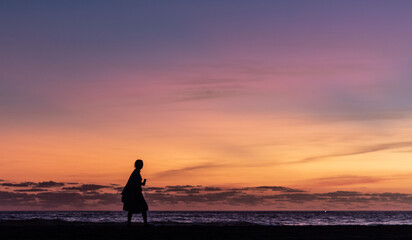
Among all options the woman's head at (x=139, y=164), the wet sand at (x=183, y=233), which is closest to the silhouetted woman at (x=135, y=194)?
the woman's head at (x=139, y=164)

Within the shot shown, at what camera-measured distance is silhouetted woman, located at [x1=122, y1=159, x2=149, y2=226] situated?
16391 mm

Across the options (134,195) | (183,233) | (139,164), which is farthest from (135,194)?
(183,233)

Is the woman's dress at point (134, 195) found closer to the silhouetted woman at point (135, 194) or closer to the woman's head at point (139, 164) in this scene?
the silhouetted woman at point (135, 194)

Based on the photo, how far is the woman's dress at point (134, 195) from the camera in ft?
53.8

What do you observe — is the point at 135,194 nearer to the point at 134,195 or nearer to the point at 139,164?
the point at 134,195

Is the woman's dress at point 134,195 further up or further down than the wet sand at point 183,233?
further up

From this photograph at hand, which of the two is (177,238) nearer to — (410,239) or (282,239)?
(282,239)

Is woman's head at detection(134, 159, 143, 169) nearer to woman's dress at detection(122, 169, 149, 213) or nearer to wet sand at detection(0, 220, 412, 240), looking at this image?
woman's dress at detection(122, 169, 149, 213)

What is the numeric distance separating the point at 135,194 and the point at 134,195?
5 centimetres

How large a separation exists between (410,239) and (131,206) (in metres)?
8.41

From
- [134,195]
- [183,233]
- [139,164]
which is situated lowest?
[183,233]

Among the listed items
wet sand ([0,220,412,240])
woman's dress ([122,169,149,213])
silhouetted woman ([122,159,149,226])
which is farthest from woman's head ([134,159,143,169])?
wet sand ([0,220,412,240])

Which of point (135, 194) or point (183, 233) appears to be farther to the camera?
point (135, 194)

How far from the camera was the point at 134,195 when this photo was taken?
16.4 meters
